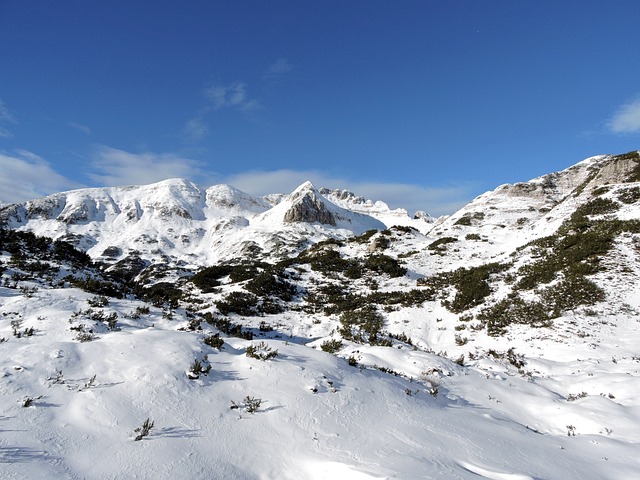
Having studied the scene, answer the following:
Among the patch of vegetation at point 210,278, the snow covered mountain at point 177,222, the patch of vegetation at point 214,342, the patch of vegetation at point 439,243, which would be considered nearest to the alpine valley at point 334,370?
the patch of vegetation at point 214,342

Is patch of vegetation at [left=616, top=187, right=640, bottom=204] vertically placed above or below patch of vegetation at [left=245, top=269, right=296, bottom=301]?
above

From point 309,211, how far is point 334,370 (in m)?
103

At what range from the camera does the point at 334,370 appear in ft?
27.6

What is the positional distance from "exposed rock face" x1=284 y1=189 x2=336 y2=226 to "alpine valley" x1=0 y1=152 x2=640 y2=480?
77.7m

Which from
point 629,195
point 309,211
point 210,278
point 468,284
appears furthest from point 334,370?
point 309,211

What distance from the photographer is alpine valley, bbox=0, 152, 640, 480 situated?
4.98m

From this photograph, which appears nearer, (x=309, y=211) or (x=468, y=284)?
(x=468, y=284)

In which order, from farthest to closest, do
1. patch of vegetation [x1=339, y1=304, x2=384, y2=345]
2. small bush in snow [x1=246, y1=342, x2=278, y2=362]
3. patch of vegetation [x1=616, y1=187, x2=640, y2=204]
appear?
patch of vegetation [x1=616, y1=187, x2=640, y2=204]
patch of vegetation [x1=339, y1=304, x2=384, y2=345]
small bush in snow [x1=246, y1=342, x2=278, y2=362]

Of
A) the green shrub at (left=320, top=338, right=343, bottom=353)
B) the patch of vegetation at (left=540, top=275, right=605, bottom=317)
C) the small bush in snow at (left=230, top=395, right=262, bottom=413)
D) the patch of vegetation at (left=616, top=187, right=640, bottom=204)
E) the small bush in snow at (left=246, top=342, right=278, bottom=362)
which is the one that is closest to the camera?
the small bush in snow at (left=230, top=395, right=262, bottom=413)

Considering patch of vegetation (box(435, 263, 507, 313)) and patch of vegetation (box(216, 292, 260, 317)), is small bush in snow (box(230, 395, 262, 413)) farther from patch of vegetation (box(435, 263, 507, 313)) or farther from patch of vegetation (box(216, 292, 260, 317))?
patch of vegetation (box(435, 263, 507, 313))

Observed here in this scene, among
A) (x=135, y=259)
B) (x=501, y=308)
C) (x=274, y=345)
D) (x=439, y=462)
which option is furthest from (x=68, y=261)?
(x=135, y=259)

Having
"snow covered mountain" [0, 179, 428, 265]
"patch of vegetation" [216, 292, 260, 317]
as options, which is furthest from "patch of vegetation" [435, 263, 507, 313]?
"snow covered mountain" [0, 179, 428, 265]

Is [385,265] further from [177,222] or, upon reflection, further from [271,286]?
[177,222]

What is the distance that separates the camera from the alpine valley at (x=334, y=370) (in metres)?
4.98
